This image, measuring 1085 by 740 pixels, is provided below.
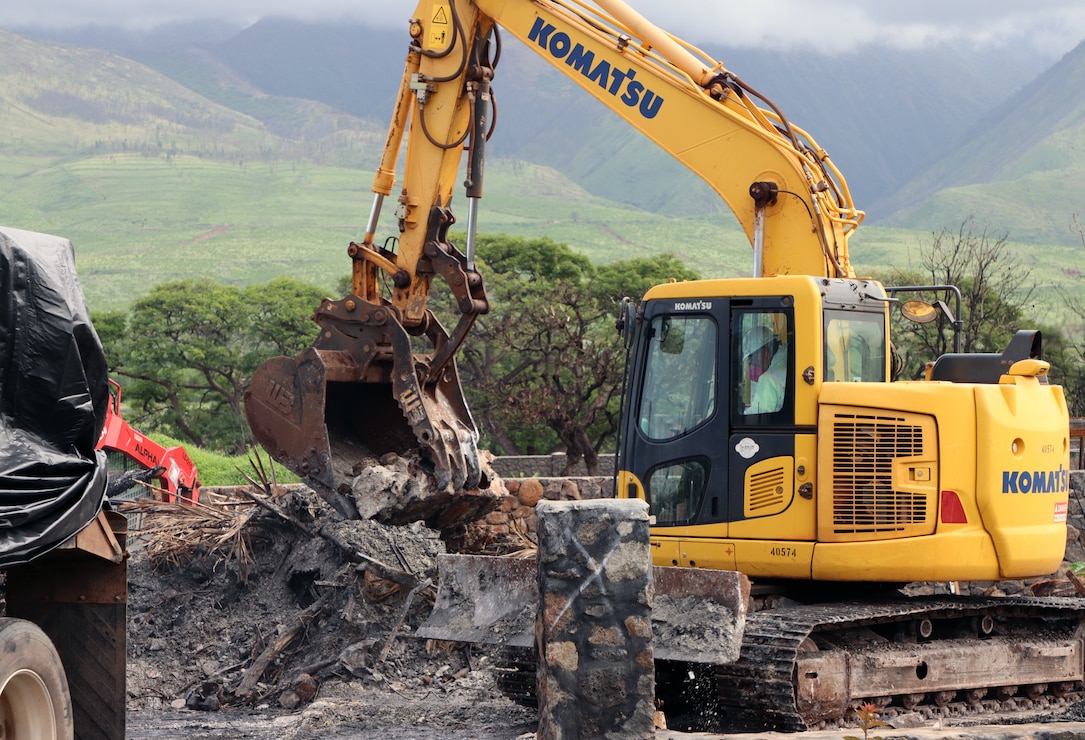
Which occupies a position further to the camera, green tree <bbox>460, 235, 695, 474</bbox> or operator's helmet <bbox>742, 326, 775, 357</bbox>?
green tree <bbox>460, 235, 695, 474</bbox>

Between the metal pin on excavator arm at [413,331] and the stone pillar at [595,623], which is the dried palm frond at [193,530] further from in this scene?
the stone pillar at [595,623]

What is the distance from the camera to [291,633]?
1099cm

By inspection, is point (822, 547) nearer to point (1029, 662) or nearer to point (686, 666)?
point (686, 666)

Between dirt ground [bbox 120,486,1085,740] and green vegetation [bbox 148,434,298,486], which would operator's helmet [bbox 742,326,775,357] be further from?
green vegetation [bbox 148,434,298,486]

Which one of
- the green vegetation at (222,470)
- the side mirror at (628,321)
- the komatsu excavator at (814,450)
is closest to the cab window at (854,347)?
the komatsu excavator at (814,450)

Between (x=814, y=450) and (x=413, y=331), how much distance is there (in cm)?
404

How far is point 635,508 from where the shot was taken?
562cm

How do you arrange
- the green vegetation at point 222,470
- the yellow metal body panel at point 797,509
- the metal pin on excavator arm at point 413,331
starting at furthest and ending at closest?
the green vegetation at point 222,470 < the metal pin on excavator arm at point 413,331 < the yellow metal body panel at point 797,509

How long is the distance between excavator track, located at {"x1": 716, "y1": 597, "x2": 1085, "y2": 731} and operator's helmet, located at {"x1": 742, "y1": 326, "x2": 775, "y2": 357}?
5.23ft

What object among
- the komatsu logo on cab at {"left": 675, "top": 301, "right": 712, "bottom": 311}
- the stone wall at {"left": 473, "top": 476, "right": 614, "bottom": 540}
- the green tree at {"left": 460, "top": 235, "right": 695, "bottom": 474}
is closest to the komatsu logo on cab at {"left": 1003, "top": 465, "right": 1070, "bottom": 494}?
the komatsu logo on cab at {"left": 675, "top": 301, "right": 712, "bottom": 311}

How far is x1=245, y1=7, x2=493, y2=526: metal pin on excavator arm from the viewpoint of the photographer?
988cm

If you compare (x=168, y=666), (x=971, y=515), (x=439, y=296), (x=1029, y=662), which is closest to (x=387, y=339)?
(x=168, y=666)

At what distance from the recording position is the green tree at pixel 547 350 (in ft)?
74.1

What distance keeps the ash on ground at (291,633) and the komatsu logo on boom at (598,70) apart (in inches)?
170
